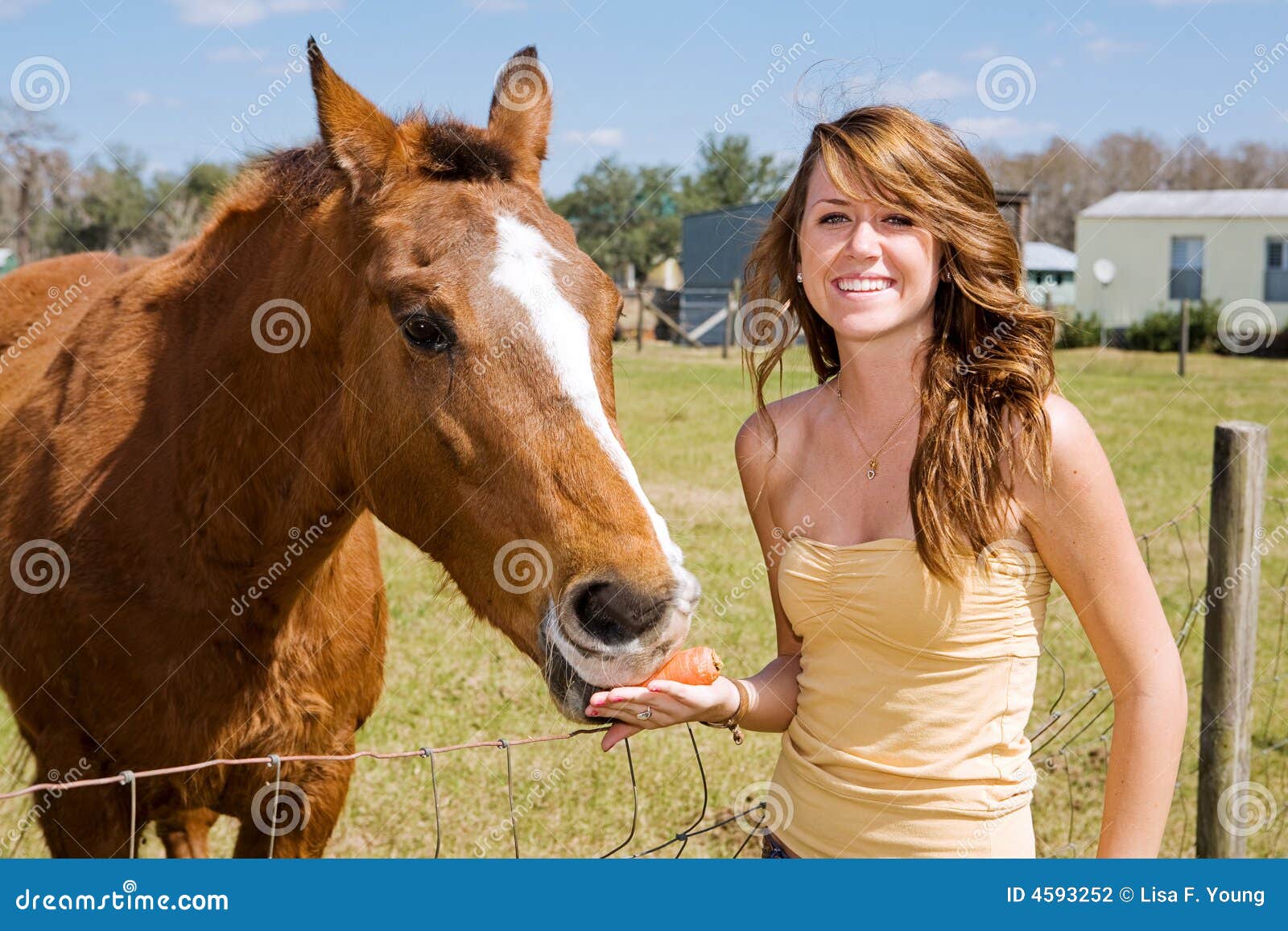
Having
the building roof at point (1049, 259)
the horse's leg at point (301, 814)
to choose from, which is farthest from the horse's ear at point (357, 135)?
the building roof at point (1049, 259)

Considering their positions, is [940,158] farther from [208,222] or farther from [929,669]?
[208,222]

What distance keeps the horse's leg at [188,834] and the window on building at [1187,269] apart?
3882 cm

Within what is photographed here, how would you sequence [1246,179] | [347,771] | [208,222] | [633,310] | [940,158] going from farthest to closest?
1. [1246,179]
2. [633,310]
3. [347,771]
4. [208,222]
5. [940,158]

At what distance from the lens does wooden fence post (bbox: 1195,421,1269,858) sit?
3.63m

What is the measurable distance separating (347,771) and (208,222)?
1.78 metres

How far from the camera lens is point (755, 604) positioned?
7629mm

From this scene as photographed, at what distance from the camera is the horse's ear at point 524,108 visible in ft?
9.32

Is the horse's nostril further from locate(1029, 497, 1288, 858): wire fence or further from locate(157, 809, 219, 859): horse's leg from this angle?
locate(157, 809, 219, 859): horse's leg

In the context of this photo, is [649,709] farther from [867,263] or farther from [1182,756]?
[1182,756]

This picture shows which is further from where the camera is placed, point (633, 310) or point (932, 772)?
point (633, 310)

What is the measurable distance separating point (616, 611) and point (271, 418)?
4.22 ft

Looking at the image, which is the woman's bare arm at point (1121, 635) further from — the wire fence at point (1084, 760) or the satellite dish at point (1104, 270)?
the satellite dish at point (1104, 270)

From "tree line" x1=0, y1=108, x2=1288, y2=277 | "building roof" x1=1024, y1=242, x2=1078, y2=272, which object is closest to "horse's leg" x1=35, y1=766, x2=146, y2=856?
"tree line" x1=0, y1=108, x2=1288, y2=277
